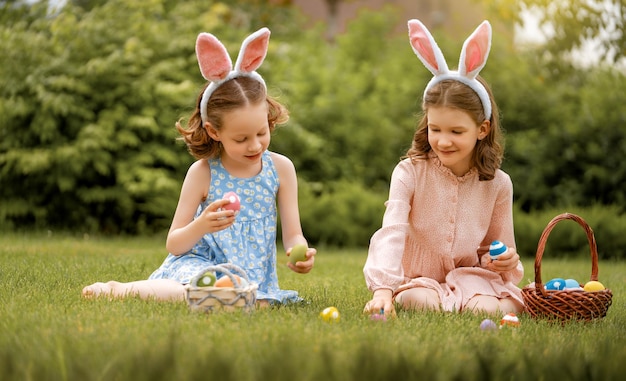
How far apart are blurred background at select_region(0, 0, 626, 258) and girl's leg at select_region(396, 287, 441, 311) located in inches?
145

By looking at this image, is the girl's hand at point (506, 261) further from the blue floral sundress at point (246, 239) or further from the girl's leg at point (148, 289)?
the girl's leg at point (148, 289)

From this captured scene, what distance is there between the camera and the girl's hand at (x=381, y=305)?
3566 millimetres

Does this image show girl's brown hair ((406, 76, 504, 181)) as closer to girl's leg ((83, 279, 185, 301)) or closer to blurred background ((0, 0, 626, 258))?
girl's leg ((83, 279, 185, 301))

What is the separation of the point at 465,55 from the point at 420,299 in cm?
121

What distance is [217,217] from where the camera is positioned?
3.65 meters

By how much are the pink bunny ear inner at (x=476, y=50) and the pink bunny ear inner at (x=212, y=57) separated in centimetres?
116

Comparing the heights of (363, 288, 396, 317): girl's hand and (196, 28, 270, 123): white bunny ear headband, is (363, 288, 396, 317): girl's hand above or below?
below

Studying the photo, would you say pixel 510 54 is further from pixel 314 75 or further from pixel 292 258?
pixel 292 258

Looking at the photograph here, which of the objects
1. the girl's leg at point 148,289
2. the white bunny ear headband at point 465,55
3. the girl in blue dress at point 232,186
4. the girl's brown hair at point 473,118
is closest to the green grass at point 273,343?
the girl's leg at point 148,289

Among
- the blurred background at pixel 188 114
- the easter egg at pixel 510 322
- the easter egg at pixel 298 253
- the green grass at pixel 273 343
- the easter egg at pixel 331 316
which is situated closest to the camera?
the green grass at pixel 273 343

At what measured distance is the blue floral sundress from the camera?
4.08 m

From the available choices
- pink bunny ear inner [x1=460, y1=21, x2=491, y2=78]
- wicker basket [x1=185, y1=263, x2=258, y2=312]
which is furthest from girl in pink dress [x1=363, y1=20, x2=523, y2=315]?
wicker basket [x1=185, y1=263, x2=258, y2=312]

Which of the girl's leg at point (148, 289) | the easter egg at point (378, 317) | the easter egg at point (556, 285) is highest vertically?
the easter egg at point (556, 285)

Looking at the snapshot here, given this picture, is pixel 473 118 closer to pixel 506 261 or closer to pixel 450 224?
pixel 450 224
